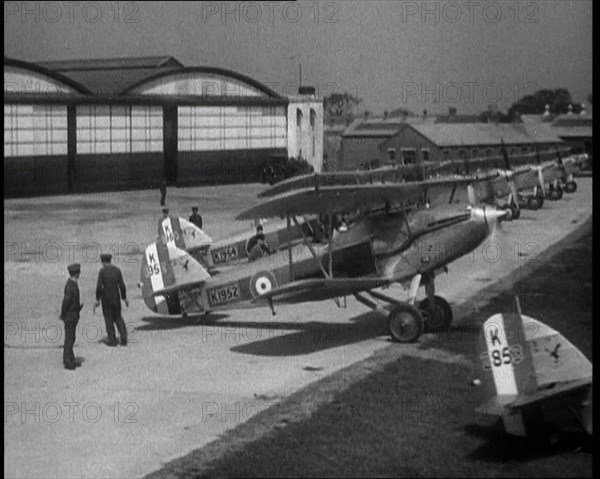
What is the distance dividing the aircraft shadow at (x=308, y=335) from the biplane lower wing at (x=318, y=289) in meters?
0.57

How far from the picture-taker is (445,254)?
1189 centimetres

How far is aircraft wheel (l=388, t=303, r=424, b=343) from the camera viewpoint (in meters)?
11.6

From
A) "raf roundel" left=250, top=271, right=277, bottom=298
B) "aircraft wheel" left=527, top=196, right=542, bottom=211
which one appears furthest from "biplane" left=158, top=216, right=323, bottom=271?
"aircraft wheel" left=527, top=196, right=542, bottom=211

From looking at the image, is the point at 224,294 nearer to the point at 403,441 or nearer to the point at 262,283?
the point at 262,283

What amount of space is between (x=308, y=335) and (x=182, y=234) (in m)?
3.79

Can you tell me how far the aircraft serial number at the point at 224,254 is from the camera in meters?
15.6

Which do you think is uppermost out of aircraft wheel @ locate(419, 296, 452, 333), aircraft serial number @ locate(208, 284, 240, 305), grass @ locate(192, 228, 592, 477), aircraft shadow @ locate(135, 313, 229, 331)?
aircraft serial number @ locate(208, 284, 240, 305)

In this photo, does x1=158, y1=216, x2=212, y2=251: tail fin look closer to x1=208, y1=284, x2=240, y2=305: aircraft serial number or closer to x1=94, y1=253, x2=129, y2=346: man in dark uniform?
x1=208, y1=284, x2=240, y2=305: aircraft serial number

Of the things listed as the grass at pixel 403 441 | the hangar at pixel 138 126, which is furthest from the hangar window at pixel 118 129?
the grass at pixel 403 441

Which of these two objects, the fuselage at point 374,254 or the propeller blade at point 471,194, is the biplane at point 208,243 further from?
the propeller blade at point 471,194

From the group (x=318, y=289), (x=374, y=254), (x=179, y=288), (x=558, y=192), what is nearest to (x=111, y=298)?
(x=179, y=288)

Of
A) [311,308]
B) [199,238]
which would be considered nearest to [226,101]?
[199,238]

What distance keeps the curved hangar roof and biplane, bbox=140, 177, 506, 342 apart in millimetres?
11074

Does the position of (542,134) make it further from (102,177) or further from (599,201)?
(599,201)
